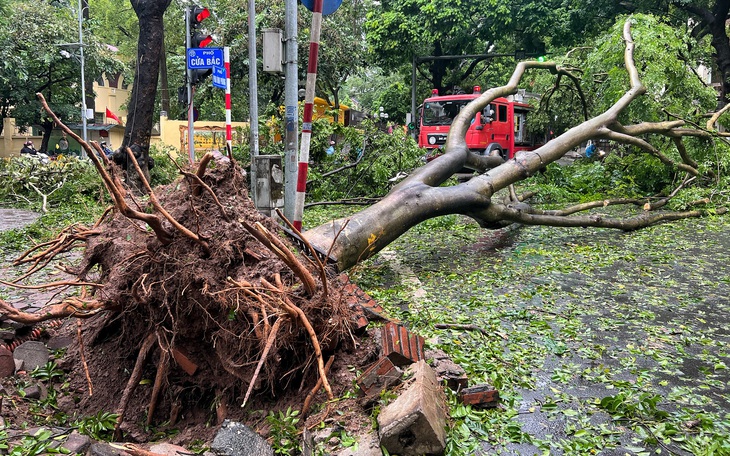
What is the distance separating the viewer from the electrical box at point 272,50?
6859 millimetres

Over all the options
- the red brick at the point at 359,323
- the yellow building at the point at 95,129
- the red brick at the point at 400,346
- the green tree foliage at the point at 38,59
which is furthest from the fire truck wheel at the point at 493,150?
the green tree foliage at the point at 38,59

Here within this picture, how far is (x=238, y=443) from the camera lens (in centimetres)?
258

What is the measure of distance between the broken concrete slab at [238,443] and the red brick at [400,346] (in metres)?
0.86

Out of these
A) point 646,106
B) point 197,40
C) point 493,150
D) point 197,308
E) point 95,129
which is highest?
point 197,40

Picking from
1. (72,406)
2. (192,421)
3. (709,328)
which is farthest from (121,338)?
(709,328)

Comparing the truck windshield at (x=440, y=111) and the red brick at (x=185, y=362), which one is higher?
the truck windshield at (x=440, y=111)

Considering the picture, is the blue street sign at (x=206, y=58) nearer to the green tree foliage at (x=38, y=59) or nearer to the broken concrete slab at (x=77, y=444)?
the broken concrete slab at (x=77, y=444)

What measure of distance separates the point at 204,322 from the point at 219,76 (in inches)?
312

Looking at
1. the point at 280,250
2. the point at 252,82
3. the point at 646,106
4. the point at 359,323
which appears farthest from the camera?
the point at 252,82

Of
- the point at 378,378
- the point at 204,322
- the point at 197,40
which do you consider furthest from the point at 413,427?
the point at 197,40

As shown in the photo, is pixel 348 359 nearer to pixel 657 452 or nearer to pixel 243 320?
pixel 243 320

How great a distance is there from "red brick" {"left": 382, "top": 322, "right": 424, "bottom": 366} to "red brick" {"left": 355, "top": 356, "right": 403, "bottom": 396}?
14 centimetres

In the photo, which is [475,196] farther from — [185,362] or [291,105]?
[185,362]

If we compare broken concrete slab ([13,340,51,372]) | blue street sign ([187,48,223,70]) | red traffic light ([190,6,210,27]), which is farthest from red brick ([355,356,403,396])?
red traffic light ([190,6,210,27])
